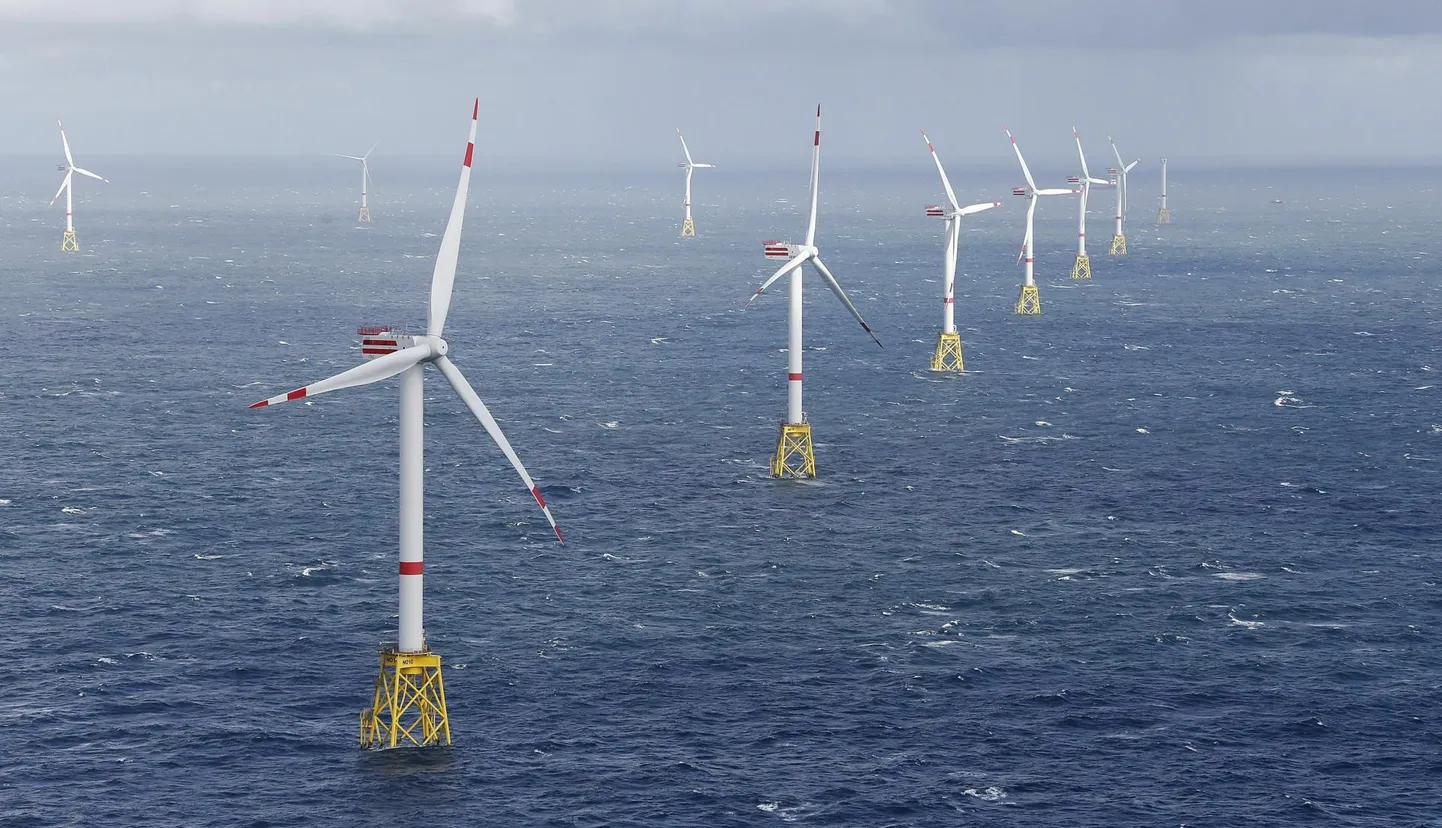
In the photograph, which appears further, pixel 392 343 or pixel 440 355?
pixel 440 355

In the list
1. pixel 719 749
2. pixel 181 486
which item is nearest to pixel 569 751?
pixel 719 749

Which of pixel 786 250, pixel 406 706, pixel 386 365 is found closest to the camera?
pixel 386 365

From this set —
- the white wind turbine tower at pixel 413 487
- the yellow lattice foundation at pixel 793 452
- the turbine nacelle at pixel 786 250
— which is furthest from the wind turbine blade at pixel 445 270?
the yellow lattice foundation at pixel 793 452

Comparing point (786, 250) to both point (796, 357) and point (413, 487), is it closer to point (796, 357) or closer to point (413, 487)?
point (796, 357)

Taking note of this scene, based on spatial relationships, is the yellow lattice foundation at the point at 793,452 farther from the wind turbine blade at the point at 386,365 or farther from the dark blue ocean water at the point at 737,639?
the wind turbine blade at the point at 386,365

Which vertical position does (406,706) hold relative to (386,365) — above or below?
below

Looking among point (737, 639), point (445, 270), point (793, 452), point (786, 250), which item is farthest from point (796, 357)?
point (445, 270)
